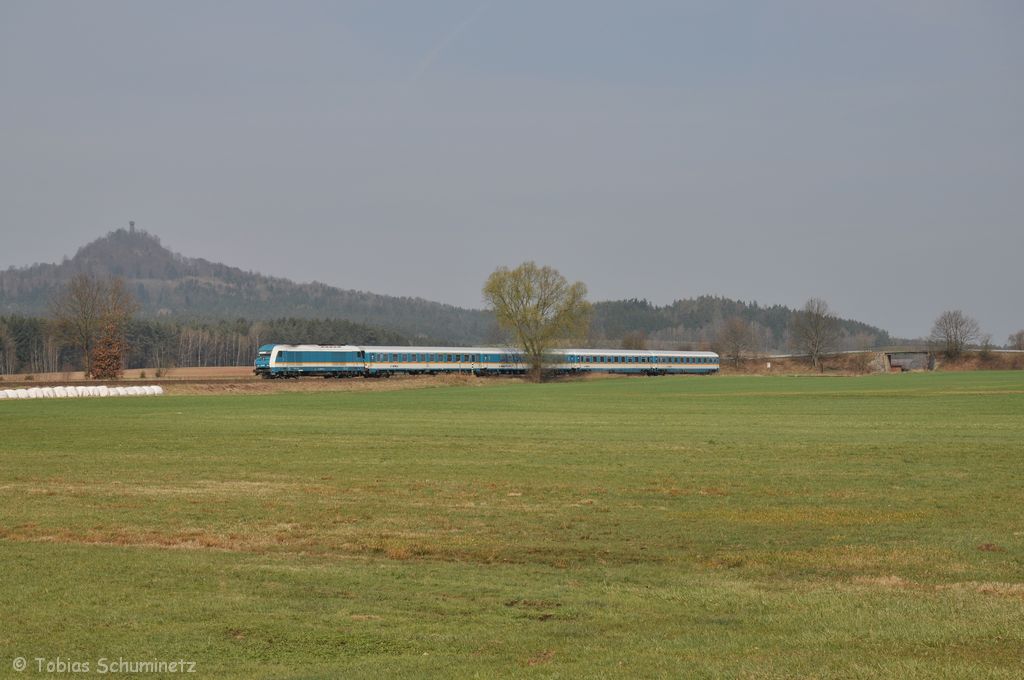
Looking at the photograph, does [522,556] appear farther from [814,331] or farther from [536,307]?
[814,331]

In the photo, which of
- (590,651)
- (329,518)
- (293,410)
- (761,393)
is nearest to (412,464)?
(329,518)

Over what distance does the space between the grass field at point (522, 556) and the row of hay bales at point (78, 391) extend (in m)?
37.3

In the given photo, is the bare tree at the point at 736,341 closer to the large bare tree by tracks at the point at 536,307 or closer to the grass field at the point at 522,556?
the large bare tree by tracks at the point at 536,307

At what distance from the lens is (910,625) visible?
33.4 ft

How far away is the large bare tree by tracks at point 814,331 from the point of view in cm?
15162

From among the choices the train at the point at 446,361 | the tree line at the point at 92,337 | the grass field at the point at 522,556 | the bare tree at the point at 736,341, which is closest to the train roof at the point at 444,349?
the train at the point at 446,361

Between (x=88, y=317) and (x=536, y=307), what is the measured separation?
48551mm

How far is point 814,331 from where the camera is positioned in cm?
15325

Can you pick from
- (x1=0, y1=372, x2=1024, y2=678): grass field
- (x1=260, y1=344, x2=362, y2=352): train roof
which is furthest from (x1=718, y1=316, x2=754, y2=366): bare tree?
(x1=0, y1=372, x2=1024, y2=678): grass field

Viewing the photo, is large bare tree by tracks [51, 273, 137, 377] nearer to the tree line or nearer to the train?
the tree line

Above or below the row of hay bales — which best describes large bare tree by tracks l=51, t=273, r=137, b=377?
above

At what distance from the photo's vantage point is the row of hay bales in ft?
221

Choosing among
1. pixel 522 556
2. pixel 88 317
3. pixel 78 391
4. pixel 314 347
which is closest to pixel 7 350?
pixel 88 317

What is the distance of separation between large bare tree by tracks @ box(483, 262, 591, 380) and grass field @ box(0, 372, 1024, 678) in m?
80.3
